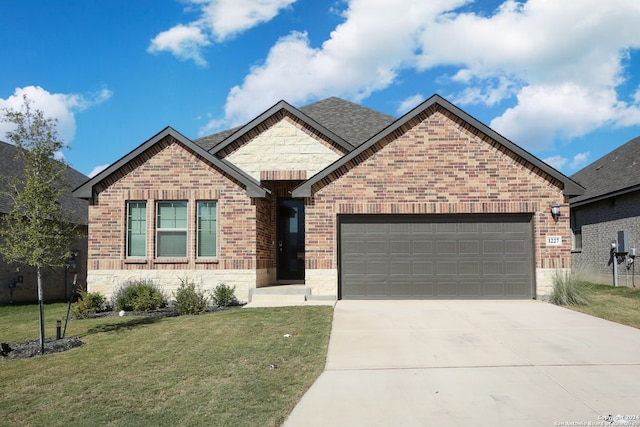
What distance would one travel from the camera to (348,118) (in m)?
19.5

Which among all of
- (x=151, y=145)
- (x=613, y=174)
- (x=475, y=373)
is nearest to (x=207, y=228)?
(x=151, y=145)

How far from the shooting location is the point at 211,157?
1352 cm

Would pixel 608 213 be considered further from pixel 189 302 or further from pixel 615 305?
pixel 189 302

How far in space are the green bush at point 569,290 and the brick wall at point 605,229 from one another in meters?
4.75

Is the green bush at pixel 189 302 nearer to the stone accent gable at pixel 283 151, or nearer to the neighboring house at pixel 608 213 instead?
the stone accent gable at pixel 283 151

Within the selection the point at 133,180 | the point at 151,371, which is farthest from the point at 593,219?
the point at 151,371

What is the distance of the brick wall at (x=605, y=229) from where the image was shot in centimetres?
1767

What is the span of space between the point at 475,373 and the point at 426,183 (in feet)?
24.4

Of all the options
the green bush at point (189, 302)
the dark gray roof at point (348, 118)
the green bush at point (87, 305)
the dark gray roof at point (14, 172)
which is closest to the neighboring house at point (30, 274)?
the dark gray roof at point (14, 172)

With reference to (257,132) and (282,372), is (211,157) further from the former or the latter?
(282,372)

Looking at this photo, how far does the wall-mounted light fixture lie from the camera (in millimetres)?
12586

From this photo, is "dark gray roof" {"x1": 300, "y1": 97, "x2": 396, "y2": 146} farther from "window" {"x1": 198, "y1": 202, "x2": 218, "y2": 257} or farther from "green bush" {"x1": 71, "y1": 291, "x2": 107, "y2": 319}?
"green bush" {"x1": 71, "y1": 291, "x2": 107, "y2": 319}

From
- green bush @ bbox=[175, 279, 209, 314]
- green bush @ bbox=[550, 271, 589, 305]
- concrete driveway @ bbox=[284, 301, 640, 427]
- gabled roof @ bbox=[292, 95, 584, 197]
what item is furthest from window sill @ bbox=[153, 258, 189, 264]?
green bush @ bbox=[550, 271, 589, 305]

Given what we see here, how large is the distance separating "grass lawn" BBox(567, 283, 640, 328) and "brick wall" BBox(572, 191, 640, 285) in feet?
4.50
